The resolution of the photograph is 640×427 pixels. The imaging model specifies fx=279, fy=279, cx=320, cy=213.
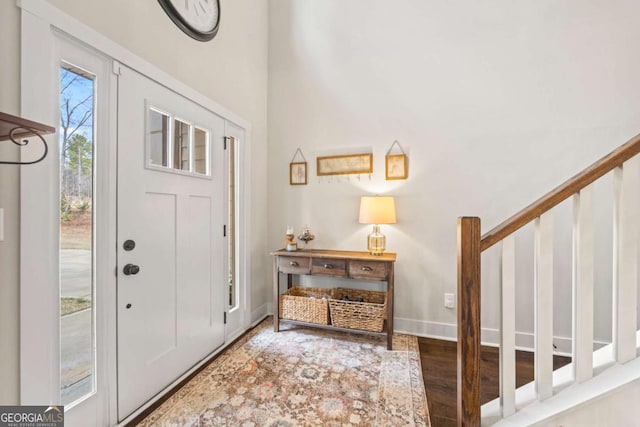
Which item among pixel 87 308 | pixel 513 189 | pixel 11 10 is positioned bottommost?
pixel 87 308

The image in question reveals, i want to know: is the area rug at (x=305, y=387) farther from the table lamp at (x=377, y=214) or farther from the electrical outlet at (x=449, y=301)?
the table lamp at (x=377, y=214)

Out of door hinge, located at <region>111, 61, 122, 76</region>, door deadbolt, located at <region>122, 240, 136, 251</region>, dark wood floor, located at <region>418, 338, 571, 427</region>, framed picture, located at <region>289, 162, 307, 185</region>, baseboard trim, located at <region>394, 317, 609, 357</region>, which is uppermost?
door hinge, located at <region>111, 61, 122, 76</region>

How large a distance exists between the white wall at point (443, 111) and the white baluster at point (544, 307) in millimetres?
1506

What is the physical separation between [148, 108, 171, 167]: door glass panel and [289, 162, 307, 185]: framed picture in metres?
1.40

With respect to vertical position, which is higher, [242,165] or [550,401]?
[242,165]

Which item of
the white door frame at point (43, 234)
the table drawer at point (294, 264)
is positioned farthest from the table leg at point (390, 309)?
the white door frame at point (43, 234)

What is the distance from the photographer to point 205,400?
1.75 meters

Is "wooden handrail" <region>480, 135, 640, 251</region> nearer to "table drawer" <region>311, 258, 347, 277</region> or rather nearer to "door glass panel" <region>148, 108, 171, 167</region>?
"table drawer" <region>311, 258, 347, 277</region>

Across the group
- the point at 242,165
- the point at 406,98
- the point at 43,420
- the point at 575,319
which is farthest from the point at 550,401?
the point at 242,165

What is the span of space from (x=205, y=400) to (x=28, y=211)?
141cm

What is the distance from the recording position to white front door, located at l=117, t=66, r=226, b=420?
1606 millimetres

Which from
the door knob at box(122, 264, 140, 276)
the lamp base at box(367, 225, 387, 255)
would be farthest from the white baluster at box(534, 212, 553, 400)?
the door knob at box(122, 264, 140, 276)

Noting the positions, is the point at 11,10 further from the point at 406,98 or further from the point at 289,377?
the point at 406,98

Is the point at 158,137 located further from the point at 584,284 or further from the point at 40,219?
the point at 584,284
